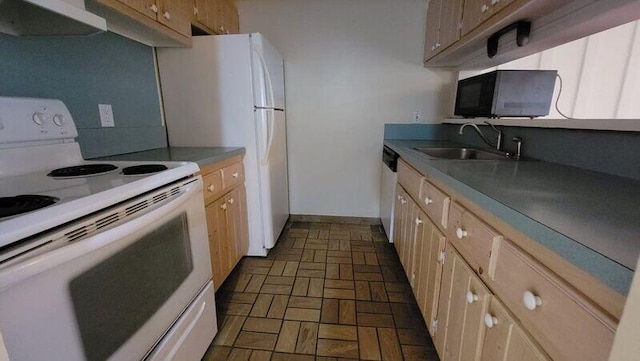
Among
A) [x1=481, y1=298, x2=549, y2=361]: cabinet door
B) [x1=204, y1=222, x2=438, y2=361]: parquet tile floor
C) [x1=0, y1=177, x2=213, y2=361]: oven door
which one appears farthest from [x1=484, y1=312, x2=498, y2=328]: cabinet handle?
[x1=0, y1=177, x2=213, y2=361]: oven door

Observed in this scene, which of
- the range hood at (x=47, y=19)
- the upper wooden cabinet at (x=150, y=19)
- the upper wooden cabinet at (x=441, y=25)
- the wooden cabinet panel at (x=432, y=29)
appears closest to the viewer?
the range hood at (x=47, y=19)

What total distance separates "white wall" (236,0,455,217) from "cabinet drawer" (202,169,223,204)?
4.27ft

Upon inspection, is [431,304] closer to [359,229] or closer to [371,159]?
[359,229]

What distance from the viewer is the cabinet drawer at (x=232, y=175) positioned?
177 cm

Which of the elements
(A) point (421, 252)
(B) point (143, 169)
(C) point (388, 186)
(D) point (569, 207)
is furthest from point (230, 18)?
(D) point (569, 207)

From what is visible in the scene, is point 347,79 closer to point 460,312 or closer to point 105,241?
point 460,312

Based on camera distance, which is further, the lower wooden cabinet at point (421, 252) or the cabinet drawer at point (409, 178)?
the cabinet drawer at point (409, 178)

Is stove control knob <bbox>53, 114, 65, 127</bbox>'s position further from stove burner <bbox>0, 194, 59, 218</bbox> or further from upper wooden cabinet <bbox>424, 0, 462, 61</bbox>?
upper wooden cabinet <bbox>424, 0, 462, 61</bbox>

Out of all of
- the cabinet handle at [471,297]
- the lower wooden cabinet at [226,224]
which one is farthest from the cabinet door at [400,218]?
the lower wooden cabinet at [226,224]

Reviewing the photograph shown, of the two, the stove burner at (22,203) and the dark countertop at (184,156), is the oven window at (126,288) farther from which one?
the dark countertop at (184,156)

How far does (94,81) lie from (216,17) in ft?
3.74

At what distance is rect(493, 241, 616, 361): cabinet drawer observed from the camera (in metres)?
0.45

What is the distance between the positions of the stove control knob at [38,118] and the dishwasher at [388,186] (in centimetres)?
210

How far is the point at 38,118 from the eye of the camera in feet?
3.62
